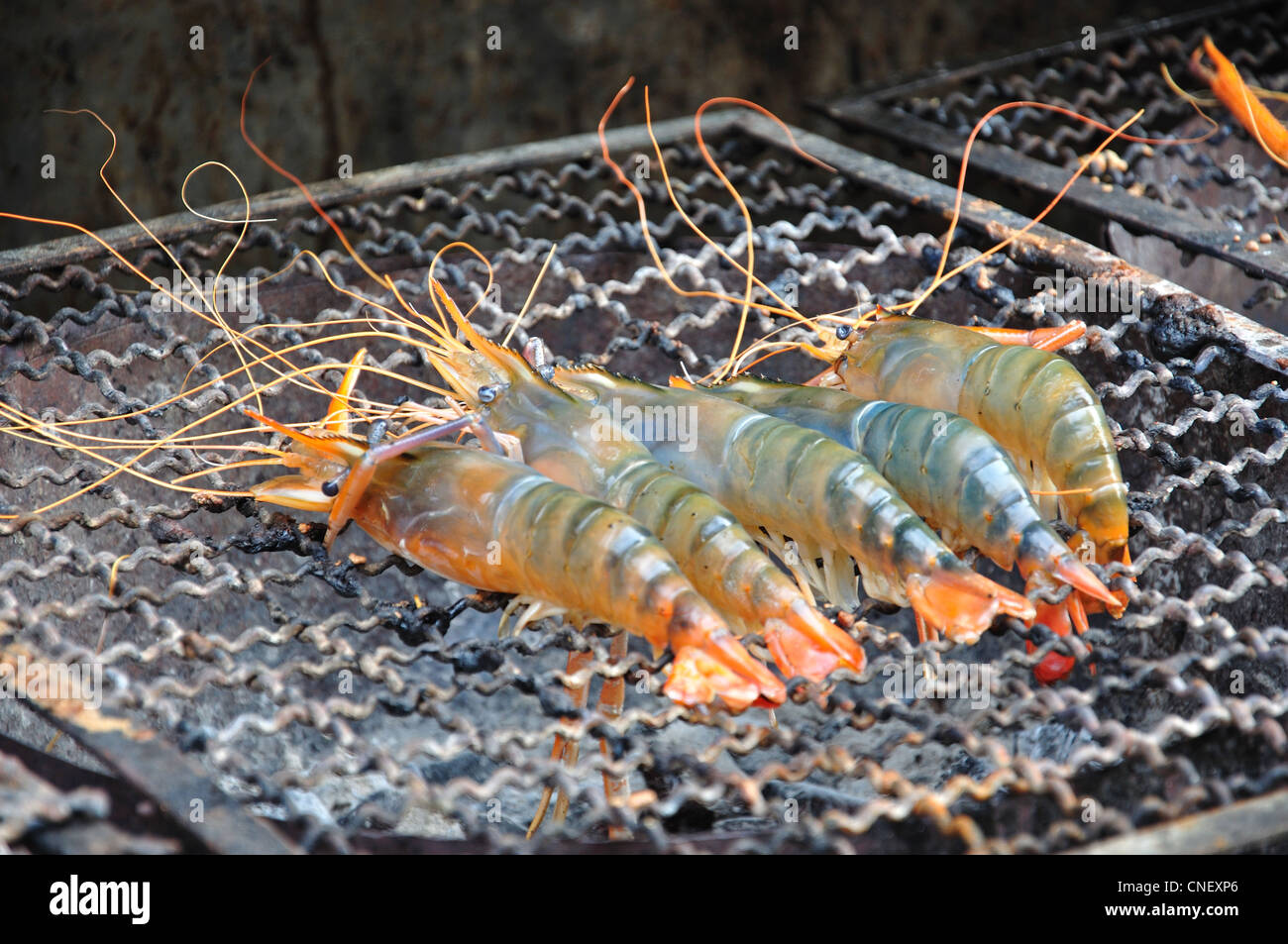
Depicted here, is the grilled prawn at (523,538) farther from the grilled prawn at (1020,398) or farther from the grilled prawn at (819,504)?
the grilled prawn at (1020,398)

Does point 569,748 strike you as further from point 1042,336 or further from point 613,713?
point 1042,336

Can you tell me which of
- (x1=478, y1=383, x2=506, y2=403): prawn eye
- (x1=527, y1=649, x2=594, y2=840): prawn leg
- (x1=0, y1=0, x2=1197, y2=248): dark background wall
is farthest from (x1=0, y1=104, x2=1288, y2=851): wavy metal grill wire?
(x1=0, y1=0, x2=1197, y2=248): dark background wall

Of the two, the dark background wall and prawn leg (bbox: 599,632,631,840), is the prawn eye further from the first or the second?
the dark background wall

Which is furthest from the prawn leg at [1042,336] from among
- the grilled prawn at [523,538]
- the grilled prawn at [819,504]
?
the grilled prawn at [523,538]

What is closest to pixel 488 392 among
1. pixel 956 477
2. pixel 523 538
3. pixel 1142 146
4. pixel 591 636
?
pixel 523 538

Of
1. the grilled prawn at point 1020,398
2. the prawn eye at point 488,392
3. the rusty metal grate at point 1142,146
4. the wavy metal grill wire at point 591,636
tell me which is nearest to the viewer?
the wavy metal grill wire at point 591,636
